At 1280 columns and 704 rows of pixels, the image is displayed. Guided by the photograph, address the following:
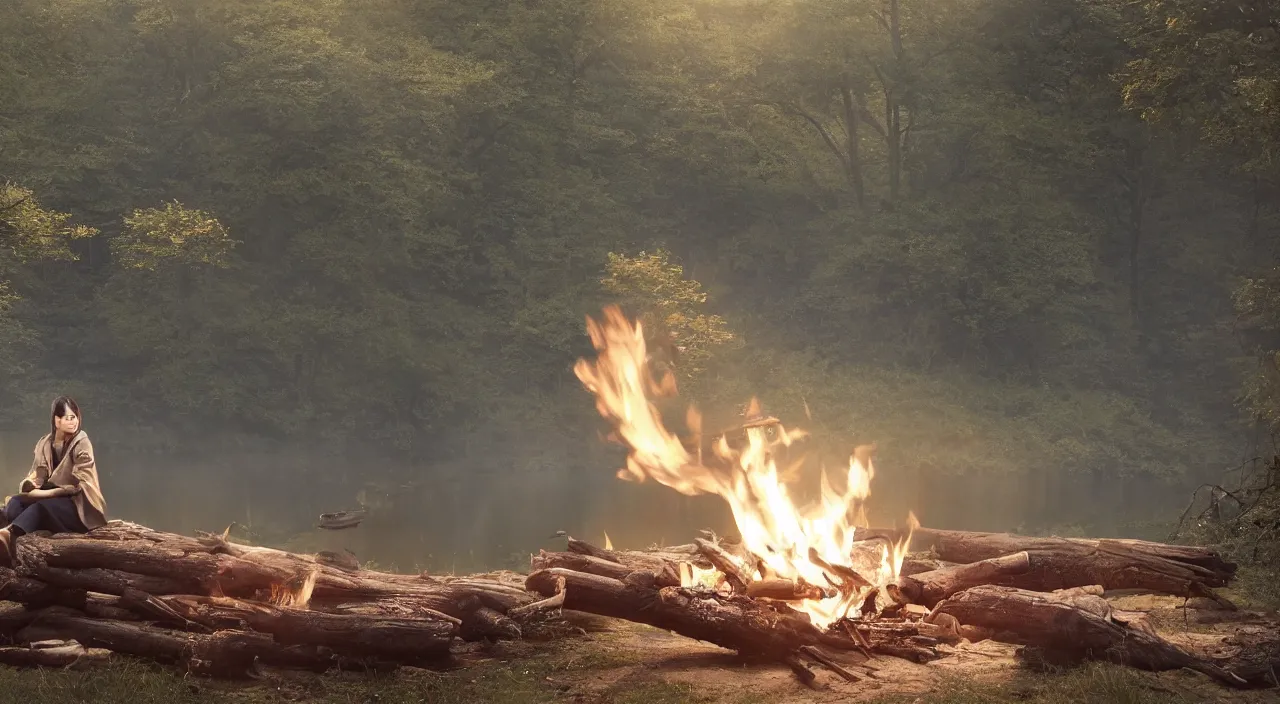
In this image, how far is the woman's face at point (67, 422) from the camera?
36.4 feet

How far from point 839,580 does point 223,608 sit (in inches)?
233

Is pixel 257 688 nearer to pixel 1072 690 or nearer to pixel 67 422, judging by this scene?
pixel 67 422

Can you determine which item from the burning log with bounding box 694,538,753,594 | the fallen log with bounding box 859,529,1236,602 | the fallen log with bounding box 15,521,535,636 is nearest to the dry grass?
the fallen log with bounding box 15,521,535,636

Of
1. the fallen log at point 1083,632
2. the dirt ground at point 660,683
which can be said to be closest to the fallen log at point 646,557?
the dirt ground at point 660,683

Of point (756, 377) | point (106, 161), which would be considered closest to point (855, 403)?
point (756, 377)

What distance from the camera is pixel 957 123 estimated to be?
158 feet

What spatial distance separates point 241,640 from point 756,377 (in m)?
35.3

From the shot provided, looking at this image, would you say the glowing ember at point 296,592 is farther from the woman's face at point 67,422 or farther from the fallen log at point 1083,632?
the fallen log at point 1083,632

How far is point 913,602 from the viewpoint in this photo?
37.7ft

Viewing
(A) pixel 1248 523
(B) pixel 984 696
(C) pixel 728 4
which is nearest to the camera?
(B) pixel 984 696


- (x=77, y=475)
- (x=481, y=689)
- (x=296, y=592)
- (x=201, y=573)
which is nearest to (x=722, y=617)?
(x=481, y=689)

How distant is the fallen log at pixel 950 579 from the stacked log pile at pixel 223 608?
3.71m

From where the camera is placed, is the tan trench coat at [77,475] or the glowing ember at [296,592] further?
the tan trench coat at [77,475]

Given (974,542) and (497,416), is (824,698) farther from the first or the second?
(497,416)
